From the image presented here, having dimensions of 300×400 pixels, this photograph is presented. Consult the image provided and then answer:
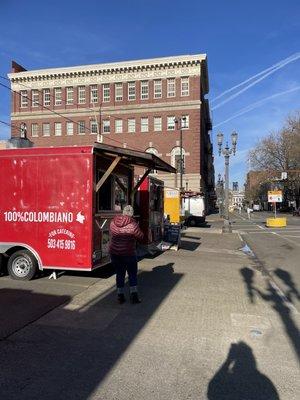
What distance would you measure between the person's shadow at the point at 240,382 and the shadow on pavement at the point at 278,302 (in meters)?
0.83

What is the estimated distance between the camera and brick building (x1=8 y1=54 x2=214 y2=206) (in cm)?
6550

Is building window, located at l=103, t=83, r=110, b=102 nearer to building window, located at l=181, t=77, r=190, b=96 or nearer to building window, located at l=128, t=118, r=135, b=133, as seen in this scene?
building window, located at l=128, t=118, r=135, b=133

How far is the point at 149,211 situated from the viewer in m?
14.9

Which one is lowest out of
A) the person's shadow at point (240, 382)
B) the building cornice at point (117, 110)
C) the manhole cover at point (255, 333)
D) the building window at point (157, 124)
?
the person's shadow at point (240, 382)

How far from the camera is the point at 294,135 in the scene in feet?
269

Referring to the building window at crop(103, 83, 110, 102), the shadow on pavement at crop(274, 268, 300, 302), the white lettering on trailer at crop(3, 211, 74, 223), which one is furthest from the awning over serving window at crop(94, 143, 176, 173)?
the building window at crop(103, 83, 110, 102)

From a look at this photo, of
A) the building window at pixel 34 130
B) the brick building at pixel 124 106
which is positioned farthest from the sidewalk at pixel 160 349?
the building window at pixel 34 130

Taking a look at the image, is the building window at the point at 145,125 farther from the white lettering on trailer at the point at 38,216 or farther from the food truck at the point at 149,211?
the white lettering on trailer at the point at 38,216

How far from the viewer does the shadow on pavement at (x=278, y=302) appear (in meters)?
6.65

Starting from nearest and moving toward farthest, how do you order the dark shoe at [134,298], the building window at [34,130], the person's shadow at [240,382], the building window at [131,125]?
1. the person's shadow at [240,382]
2. the dark shoe at [134,298]
3. the building window at [131,125]
4. the building window at [34,130]

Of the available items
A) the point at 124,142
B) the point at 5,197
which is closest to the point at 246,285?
the point at 5,197

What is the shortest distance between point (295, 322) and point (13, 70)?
73.4m

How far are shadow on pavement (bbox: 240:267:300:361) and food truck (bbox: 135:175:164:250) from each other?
10.6 feet

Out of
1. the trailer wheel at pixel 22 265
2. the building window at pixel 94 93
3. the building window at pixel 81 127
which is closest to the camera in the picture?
the trailer wheel at pixel 22 265
